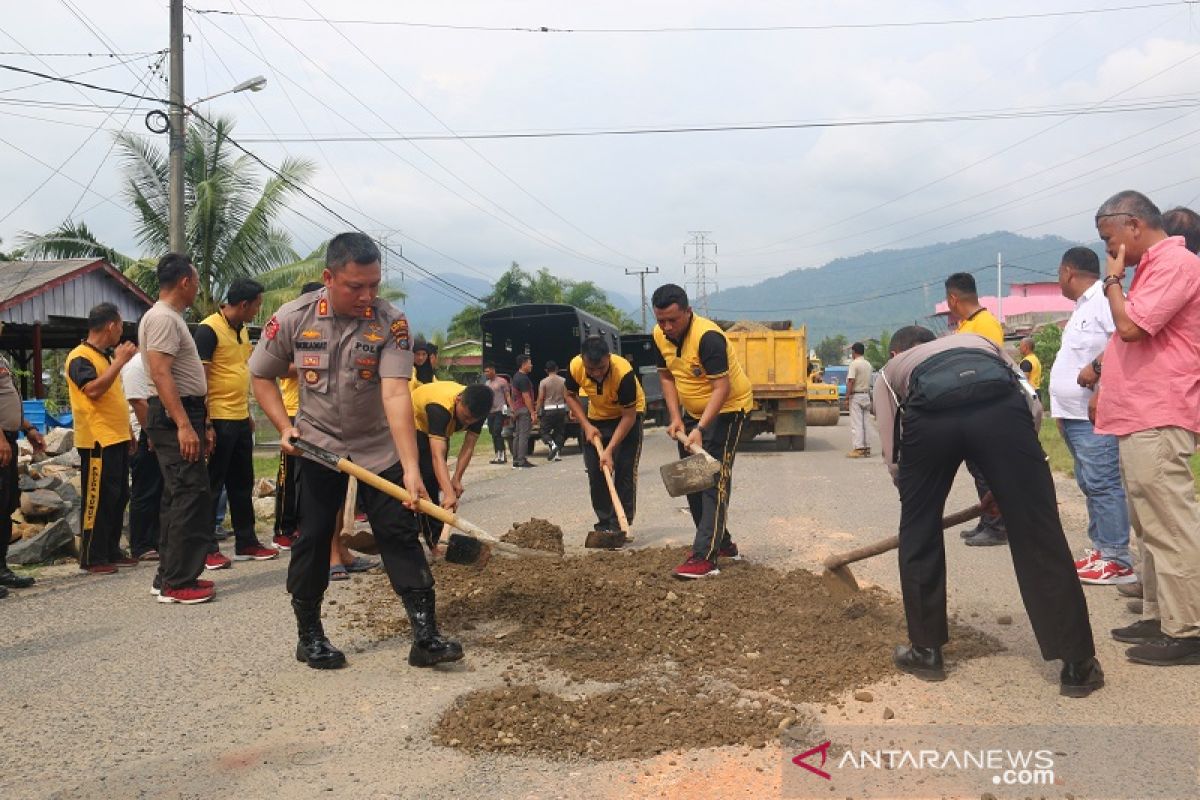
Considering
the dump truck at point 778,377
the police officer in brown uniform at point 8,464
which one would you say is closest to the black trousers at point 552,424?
the dump truck at point 778,377

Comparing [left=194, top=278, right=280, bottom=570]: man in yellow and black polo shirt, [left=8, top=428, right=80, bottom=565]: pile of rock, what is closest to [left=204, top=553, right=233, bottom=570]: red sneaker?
[left=194, top=278, right=280, bottom=570]: man in yellow and black polo shirt

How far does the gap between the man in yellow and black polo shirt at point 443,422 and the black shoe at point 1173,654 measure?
3.66 m

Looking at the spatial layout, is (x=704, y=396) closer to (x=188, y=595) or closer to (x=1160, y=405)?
(x=1160, y=405)

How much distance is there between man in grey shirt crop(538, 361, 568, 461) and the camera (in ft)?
55.5

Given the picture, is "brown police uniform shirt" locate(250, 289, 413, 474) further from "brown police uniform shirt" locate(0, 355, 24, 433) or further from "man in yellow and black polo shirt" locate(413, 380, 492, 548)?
"brown police uniform shirt" locate(0, 355, 24, 433)

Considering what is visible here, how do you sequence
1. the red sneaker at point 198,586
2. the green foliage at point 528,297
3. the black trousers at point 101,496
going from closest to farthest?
the red sneaker at point 198,586 < the black trousers at point 101,496 < the green foliage at point 528,297

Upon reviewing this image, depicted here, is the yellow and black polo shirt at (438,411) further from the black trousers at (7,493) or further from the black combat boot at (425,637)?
the black trousers at (7,493)

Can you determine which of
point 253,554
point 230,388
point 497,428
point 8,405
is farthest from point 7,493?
point 497,428

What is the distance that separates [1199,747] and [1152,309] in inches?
72.5

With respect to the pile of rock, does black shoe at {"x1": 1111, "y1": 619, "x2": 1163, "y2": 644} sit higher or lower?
lower

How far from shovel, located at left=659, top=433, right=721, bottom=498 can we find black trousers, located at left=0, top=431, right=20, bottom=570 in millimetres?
4205

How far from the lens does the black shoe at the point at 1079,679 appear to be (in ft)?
12.6

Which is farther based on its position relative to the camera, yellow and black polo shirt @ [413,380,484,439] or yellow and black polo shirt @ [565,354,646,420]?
yellow and black polo shirt @ [565,354,646,420]

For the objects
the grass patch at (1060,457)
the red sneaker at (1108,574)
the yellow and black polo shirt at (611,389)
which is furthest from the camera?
the grass patch at (1060,457)
